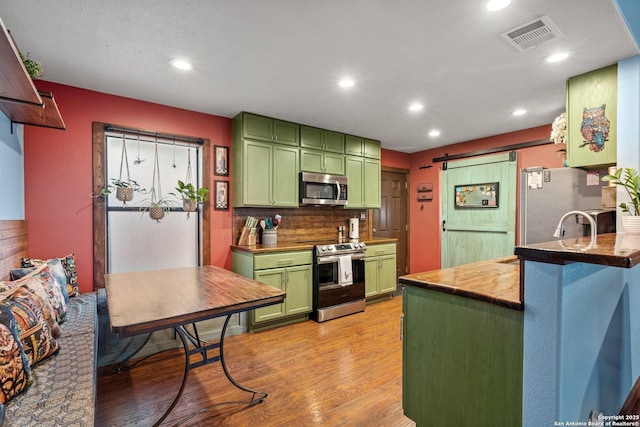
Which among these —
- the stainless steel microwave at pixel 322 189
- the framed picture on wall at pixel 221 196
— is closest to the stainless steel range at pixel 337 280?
the stainless steel microwave at pixel 322 189

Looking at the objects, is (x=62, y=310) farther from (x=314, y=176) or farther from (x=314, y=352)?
(x=314, y=176)

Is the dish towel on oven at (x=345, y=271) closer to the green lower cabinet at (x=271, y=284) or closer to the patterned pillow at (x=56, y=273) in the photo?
the green lower cabinet at (x=271, y=284)

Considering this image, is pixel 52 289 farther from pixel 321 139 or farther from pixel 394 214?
pixel 394 214

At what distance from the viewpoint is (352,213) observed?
502 centimetres

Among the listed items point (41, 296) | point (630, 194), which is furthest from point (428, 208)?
point (41, 296)

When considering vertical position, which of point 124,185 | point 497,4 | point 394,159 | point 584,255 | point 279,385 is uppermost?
point 497,4

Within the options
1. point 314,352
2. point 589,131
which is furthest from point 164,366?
point 589,131

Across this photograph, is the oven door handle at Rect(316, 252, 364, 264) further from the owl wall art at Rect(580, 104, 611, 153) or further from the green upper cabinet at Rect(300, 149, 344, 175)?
the owl wall art at Rect(580, 104, 611, 153)

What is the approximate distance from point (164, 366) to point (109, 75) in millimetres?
2569

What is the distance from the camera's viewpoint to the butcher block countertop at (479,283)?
4.39 ft

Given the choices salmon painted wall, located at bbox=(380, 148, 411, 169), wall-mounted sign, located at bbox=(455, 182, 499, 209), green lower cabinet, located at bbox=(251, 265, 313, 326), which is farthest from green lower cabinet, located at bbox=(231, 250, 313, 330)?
wall-mounted sign, located at bbox=(455, 182, 499, 209)

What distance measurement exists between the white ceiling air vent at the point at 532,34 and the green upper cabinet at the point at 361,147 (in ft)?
8.69

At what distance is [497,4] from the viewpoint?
1.73m

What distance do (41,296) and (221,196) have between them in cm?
204
